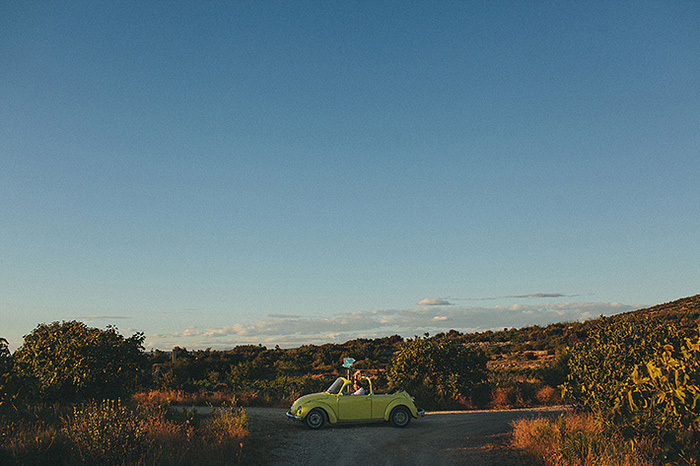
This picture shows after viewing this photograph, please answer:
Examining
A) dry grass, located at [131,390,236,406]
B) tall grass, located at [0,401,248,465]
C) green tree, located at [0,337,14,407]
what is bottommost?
dry grass, located at [131,390,236,406]

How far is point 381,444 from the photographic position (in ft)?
49.0

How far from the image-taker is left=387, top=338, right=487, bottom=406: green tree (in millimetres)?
25000

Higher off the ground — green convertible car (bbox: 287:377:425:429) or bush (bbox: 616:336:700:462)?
bush (bbox: 616:336:700:462)

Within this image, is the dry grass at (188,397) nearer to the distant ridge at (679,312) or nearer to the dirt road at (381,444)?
the dirt road at (381,444)

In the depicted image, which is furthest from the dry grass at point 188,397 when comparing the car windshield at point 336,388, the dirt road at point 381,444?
the car windshield at point 336,388

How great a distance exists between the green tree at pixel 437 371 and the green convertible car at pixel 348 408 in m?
7.61

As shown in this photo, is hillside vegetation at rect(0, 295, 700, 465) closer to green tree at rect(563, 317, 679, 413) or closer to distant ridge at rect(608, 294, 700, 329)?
green tree at rect(563, 317, 679, 413)

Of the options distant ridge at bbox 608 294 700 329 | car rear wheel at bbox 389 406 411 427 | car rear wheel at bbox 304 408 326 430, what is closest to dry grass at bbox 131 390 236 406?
car rear wheel at bbox 304 408 326 430

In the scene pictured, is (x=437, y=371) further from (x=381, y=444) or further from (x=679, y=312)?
(x=679, y=312)

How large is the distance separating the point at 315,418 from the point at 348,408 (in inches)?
44.7

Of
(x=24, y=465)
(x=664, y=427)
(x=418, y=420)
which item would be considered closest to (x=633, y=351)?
(x=664, y=427)

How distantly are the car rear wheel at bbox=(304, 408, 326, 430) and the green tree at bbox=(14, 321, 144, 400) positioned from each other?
8.33 m

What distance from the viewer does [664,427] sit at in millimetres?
11680

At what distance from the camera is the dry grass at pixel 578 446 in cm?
1177
